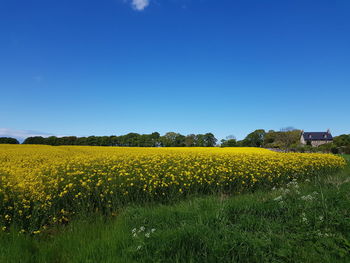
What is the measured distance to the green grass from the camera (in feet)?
8.46

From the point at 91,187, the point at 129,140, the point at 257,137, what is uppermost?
the point at 257,137

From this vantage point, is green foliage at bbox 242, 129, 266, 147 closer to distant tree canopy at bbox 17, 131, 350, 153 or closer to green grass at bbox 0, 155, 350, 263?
distant tree canopy at bbox 17, 131, 350, 153

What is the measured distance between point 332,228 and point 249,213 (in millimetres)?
1265

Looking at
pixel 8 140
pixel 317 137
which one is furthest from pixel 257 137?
pixel 8 140

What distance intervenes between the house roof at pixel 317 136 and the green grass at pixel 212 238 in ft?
315

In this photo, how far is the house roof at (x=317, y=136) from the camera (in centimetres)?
8023

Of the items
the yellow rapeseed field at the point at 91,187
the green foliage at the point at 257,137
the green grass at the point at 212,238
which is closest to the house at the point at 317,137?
the green foliage at the point at 257,137

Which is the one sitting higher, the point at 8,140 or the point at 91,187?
the point at 8,140

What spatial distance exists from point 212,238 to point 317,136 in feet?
328

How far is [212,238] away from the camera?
2.83m

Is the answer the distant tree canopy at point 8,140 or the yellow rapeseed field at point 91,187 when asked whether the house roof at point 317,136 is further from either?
the distant tree canopy at point 8,140

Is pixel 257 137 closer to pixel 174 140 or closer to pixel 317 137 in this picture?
pixel 317 137

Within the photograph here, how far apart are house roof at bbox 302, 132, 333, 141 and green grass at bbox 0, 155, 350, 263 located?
95922mm

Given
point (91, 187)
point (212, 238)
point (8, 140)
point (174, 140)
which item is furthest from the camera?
point (174, 140)
